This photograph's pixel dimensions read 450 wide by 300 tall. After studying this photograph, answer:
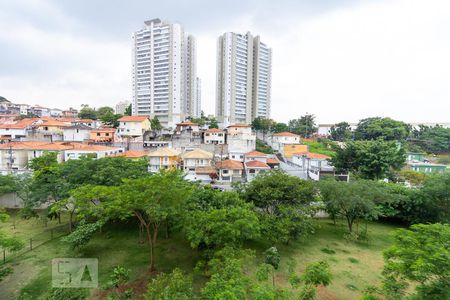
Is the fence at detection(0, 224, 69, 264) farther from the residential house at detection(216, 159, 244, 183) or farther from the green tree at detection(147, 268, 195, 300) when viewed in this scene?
the residential house at detection(216, 159, 244, 183)

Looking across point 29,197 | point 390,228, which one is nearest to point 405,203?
point 390,228

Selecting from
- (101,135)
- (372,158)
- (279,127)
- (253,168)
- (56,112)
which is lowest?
(253,168)

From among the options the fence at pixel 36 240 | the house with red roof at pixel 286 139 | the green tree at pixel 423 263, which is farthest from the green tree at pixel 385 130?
the fence at pixel 36 240

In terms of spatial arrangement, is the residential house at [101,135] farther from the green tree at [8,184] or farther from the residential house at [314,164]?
the residential house at [314,164]

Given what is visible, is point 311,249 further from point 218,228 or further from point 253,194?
point 218,228

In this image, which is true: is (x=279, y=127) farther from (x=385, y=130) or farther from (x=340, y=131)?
(x=385, y=130)

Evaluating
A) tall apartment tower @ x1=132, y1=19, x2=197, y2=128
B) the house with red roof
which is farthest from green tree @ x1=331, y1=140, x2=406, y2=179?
tall apartment tower @ x1=132, y1=19, x2=197, y2=128

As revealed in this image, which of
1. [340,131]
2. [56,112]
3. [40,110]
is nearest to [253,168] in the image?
[340,131]
